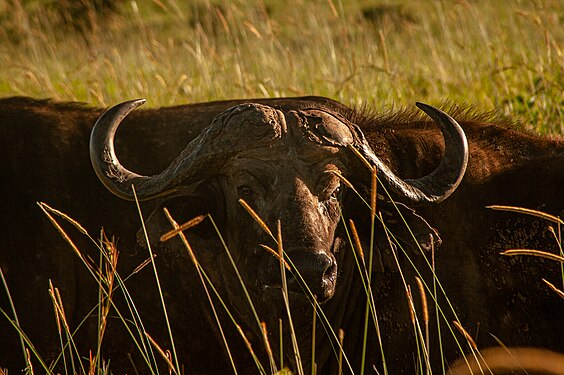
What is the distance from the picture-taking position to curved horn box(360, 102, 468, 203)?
4316 millimetres

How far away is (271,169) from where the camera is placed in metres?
4.30

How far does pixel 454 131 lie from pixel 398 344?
3.71 feet

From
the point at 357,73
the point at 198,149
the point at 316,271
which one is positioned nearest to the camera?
the point at 316,271

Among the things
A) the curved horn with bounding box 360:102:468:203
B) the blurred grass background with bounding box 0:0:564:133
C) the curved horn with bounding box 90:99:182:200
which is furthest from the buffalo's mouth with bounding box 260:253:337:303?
the blurred grass background with bounding box 0:0:564:133

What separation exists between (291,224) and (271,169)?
0.40 metres

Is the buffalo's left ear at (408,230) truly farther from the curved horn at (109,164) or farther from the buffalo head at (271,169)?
the curved horn at (109,164)

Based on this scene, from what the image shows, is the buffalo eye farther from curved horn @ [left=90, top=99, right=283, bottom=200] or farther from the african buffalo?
curved horn @ [left=90, top=99, right=283, bottom=200]

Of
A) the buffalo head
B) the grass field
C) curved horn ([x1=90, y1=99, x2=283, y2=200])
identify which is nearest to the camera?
the buffalo head

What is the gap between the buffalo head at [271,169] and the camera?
4246 millimetres

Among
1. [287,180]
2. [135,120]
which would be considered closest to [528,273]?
[287,180]

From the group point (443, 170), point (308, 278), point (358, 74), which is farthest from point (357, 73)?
point (308, 278)

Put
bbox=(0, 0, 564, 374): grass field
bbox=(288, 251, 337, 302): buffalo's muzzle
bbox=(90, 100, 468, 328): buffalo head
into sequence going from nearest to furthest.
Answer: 1. bbox=(288, 251, 337, 302): buffalo's muzzle
2. bbox=(90, 100, 468, 328): buffalo head
3. bbox=(0, 0, 564, 374): grass field

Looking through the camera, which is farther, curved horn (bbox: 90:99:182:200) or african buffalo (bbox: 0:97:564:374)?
curved horn (bbox: 90:99:182:200)

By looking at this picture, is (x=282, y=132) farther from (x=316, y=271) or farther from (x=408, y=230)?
(x=316, y=271)
